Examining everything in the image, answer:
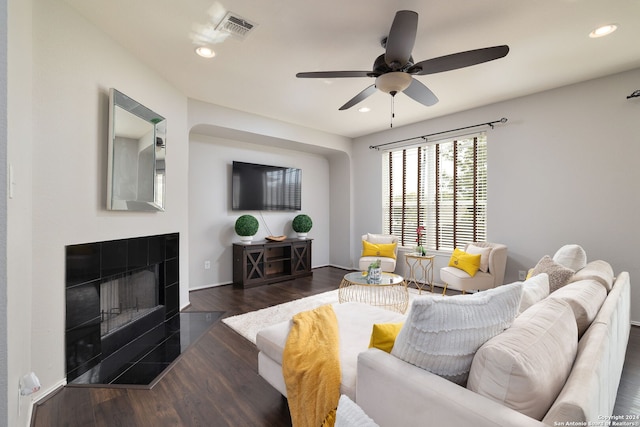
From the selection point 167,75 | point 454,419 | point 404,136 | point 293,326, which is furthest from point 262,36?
point 404,136

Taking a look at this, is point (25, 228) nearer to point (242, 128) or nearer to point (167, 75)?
point (167, 75)

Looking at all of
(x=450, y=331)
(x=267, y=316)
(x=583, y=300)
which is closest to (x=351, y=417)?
(x=450, y=331)

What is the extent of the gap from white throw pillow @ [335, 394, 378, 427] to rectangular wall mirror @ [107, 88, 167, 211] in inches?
96.0

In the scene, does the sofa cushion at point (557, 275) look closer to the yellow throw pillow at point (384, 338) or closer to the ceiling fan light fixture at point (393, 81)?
the yellow throw pillow at point (384, 338)

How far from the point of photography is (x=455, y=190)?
4.55 m

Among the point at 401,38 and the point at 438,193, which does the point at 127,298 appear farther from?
the point at 438,193

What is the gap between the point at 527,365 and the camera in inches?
35.6

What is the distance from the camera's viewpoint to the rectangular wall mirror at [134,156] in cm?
238

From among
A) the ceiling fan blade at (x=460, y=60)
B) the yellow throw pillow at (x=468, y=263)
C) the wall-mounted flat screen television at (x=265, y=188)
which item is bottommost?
the yellow throw pillow at (x=468, y=263)

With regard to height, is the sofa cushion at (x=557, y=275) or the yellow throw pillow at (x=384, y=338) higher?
the sofa cushion at (x=557, y=275)

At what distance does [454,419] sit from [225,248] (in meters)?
4.40

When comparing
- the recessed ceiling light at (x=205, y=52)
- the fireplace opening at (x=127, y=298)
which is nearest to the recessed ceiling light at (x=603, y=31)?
the recessed ceiling light at (x=205, y=52)

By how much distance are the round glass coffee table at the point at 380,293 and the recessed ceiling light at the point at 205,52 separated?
2.65 m

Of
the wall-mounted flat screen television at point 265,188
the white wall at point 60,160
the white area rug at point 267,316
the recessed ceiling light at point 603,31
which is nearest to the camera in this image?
the white wall at point 60,160
